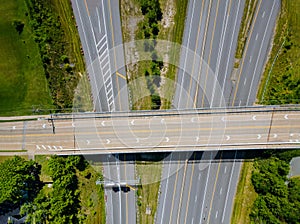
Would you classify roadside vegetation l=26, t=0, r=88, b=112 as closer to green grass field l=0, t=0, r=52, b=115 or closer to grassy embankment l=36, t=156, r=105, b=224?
green grass field l=0, t=0, r=52, b=115

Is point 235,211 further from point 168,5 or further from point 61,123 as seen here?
point 168,5

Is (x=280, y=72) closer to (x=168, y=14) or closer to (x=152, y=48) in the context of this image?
(x=168, y=14)

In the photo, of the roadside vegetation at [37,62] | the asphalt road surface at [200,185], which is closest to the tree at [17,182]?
the roadside vegetation at [37,62]

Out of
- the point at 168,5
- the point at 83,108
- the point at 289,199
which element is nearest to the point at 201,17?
the point at 168,5

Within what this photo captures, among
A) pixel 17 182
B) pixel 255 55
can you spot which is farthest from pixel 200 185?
pixel 17 182

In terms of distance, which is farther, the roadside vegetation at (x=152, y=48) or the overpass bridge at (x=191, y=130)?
the roadside vegetation at (x=152, y=48)

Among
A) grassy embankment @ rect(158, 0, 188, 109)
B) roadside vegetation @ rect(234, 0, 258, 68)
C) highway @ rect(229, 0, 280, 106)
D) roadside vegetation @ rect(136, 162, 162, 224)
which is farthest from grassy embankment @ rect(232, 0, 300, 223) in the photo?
grassy embankment @ rect(158, 0, 188, 109)

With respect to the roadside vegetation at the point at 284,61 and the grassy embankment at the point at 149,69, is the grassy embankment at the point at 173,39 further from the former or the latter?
the roadside vegetation at the point at 284,61
